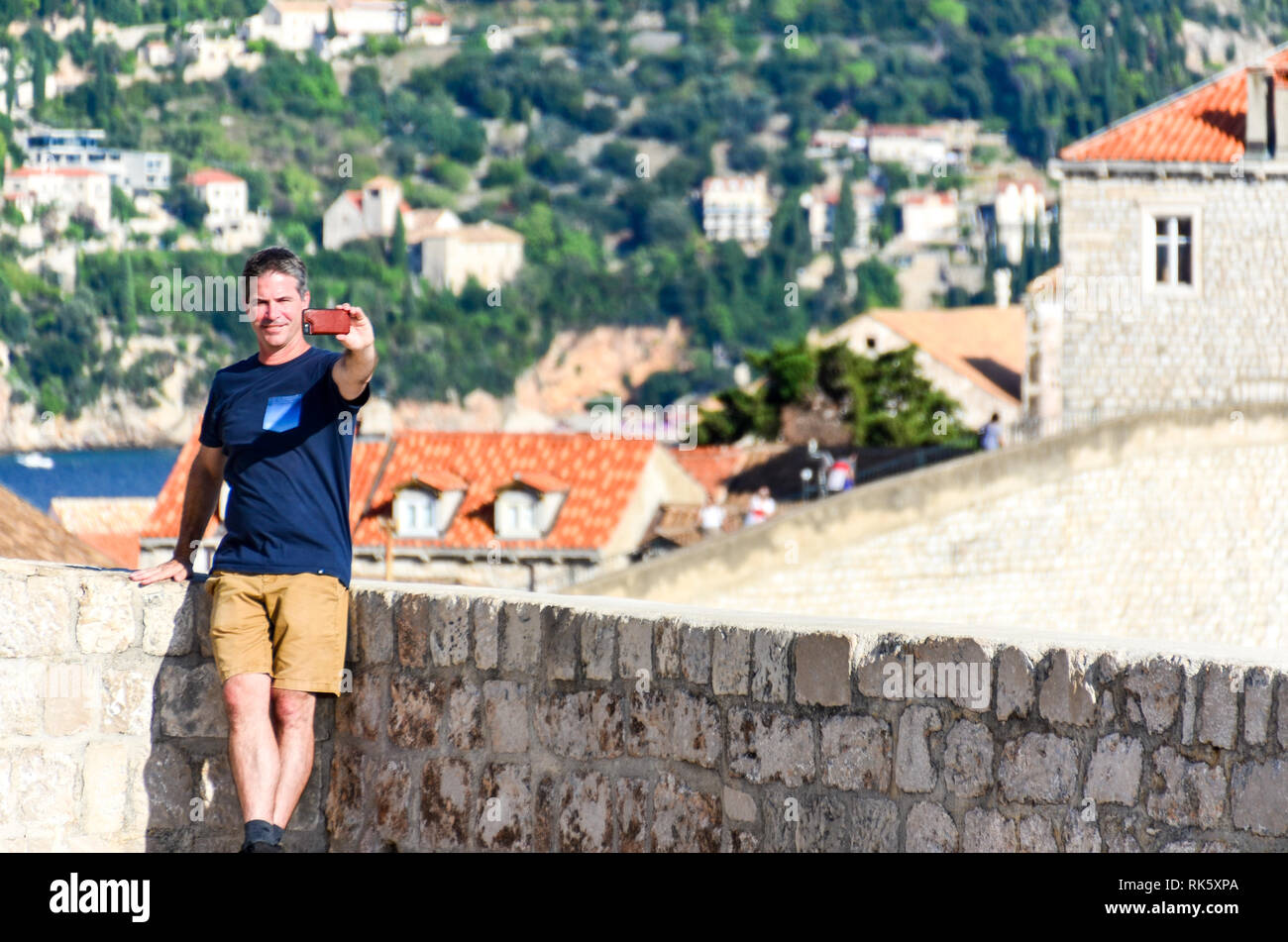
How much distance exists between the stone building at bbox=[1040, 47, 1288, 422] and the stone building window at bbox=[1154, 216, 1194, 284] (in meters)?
0.02

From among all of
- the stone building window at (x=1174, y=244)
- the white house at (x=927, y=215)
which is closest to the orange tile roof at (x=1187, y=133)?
the stone building window at (x=1174, y=244)

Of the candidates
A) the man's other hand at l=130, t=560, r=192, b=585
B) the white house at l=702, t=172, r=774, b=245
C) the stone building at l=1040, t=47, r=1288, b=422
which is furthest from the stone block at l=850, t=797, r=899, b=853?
the white house at l=702, t=172, r=774, b=245

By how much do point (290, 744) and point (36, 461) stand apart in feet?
399

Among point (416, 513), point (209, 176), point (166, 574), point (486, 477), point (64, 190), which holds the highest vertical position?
point (209, 176)

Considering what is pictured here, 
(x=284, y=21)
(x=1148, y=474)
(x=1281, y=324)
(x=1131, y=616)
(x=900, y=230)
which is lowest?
(x=1131, y=616)

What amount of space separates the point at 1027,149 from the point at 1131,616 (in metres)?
169

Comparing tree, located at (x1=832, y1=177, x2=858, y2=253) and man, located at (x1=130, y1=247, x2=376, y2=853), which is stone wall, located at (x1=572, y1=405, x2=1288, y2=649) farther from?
tree, located at (x1=832, y1=177, x2=858, y2=253)

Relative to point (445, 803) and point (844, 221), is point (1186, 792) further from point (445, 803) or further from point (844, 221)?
point (844, 221)

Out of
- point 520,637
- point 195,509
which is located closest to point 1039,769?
point 520,637

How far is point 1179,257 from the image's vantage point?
27109 millimetres

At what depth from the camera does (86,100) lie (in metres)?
164

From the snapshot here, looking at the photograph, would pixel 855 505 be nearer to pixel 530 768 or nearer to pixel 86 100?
pixel 530 768

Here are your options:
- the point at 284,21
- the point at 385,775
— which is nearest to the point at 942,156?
the point at 284,21

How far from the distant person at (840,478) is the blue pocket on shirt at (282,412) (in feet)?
72.3
